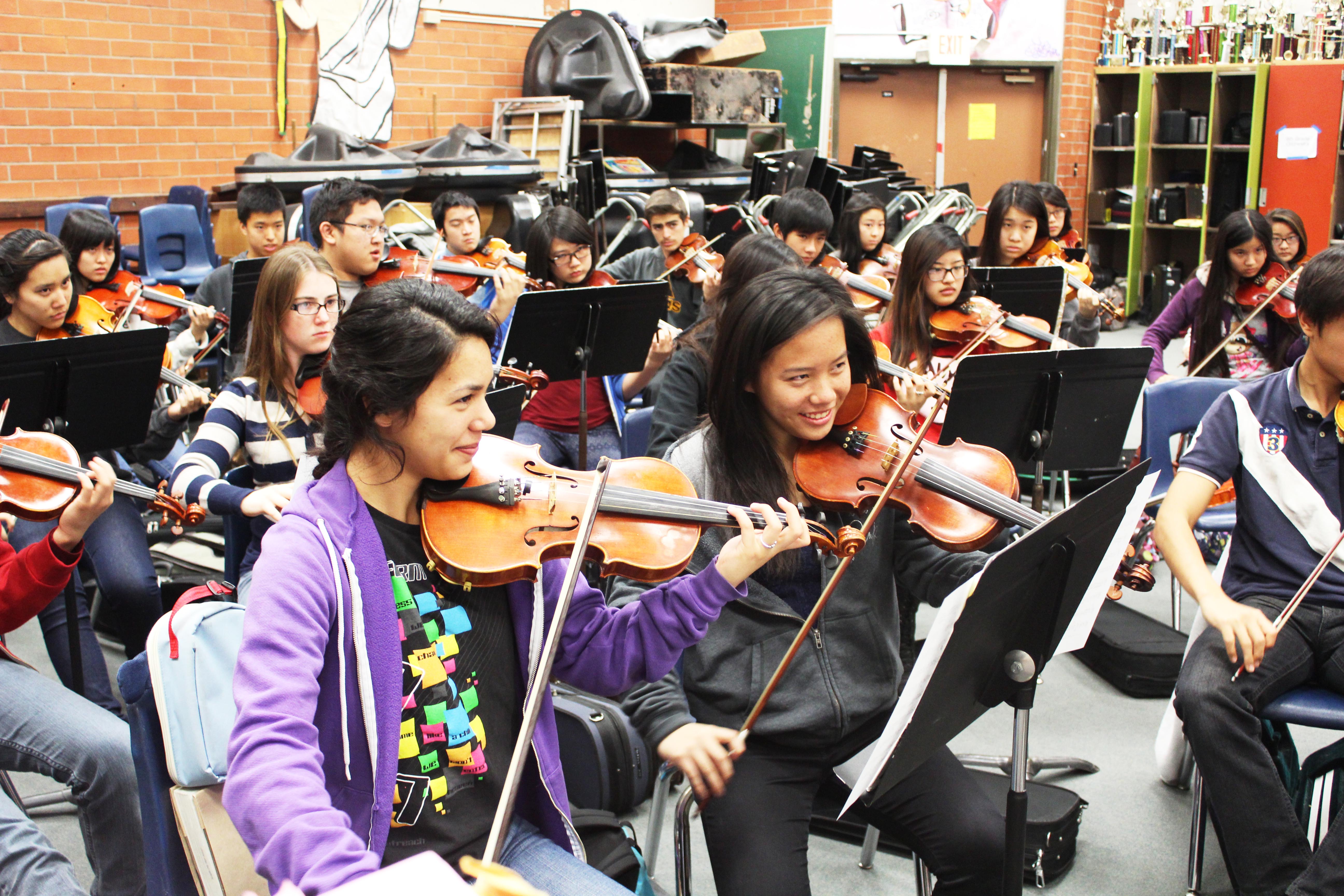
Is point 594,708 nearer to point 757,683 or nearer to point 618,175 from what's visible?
point 757,683

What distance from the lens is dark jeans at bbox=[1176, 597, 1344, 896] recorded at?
1.76 meters

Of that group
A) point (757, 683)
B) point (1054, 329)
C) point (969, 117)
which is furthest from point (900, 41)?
point (757, 683)

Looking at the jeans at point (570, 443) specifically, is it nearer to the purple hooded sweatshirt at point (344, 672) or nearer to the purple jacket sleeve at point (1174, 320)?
the purple hooded sweatshirt at point (344, 672)

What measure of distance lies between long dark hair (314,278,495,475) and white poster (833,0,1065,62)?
26.0ft

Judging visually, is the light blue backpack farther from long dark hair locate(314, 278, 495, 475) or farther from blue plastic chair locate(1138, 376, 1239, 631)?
blue plastic chair locate(1138, 376, 1239, 631)

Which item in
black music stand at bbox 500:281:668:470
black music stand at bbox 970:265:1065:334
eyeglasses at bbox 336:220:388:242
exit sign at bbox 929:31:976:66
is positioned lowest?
black music stand at bbox 500:281:668:470

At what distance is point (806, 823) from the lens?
4.97 feet

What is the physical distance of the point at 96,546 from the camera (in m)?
2.52

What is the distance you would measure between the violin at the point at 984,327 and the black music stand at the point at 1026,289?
6 centimetres

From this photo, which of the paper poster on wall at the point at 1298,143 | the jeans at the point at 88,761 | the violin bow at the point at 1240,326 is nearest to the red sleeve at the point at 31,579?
the jeans at the point at 88,761

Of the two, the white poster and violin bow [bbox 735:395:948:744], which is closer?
violin bow [bbox 735:395:948:744]

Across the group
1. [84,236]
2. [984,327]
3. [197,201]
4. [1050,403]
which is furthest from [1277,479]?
[197,201]

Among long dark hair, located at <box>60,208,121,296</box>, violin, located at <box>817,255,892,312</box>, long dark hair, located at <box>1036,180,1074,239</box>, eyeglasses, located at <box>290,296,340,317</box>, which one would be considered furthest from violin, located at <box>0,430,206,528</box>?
long dark hair, located at <box>1036,180,1074,239</box>

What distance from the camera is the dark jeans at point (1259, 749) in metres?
1.76
